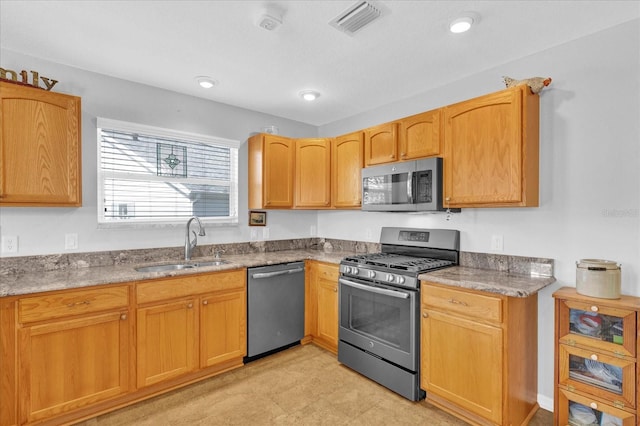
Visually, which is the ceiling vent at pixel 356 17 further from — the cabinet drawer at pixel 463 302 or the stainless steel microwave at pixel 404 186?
the cabinet drawer at pixel 463 302

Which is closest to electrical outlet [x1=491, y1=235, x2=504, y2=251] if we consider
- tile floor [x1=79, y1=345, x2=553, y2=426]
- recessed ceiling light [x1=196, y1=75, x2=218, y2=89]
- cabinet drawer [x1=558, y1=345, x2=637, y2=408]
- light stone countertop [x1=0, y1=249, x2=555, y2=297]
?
light stone countertop [x1=0, y1=249, x2=555, y2=297]

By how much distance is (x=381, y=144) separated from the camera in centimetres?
312

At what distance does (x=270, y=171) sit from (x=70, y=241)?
1874 mm

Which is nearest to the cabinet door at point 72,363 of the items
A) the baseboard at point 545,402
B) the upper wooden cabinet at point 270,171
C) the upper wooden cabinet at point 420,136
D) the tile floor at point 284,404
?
the tile floor at point 284,404

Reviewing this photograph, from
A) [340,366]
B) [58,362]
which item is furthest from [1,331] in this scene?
[340,366]

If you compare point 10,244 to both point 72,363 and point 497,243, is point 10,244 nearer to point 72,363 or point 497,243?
point 72,363

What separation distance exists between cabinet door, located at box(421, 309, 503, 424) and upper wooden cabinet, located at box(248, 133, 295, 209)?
196 cm

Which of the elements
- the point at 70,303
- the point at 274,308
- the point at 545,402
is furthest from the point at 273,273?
the point at 545,402

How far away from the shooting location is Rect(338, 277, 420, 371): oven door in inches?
95.0

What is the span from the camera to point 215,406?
236cm

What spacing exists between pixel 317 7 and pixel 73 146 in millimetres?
2018

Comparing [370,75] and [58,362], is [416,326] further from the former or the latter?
[58,362]

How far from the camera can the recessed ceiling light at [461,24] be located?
1.94 m

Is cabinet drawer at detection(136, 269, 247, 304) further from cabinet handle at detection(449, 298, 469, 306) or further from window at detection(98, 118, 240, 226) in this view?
cabinet handle at detection(449, 298, 469, 306)
